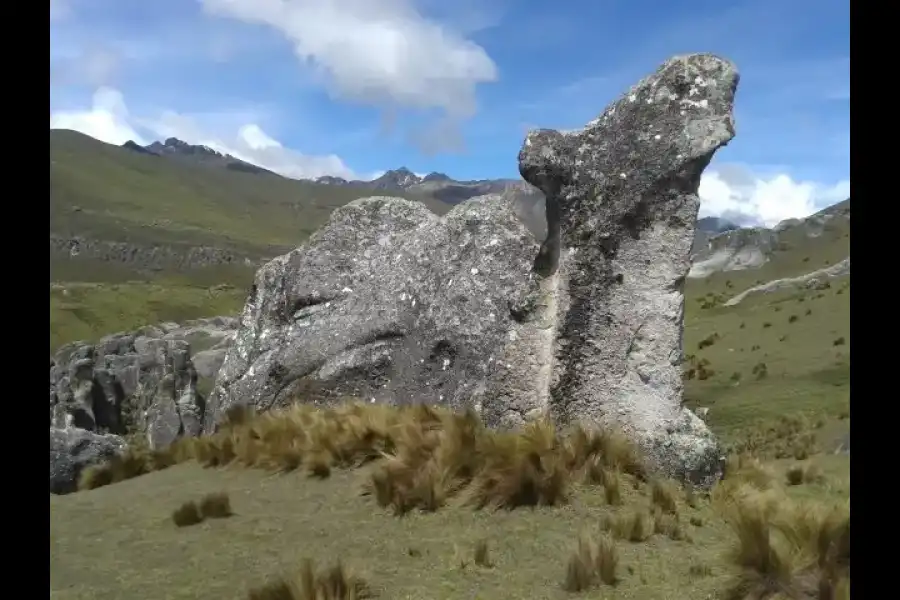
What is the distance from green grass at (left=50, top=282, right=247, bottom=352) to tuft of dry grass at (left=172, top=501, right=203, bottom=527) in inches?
3549

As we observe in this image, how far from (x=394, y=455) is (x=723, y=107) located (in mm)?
5846

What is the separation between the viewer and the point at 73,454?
12.7 metres

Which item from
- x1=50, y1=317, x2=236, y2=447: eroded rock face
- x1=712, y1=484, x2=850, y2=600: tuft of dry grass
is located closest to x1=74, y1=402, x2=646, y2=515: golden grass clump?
x1=712, y1=484, x2=850, y2=600: tuft of dry grass

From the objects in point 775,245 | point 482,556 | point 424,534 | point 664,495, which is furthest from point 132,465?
point 775,245

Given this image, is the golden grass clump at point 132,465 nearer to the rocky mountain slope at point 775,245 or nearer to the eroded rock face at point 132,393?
the eroded rock face at point 132,393

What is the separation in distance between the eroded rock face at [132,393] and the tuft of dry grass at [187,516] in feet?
61.3

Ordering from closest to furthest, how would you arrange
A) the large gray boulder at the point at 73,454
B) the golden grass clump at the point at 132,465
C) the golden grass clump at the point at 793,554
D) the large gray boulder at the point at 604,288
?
1. the golden grass clump at the point at 793,554
2. the large gray boulder at the point at 604,288
3. the golden grass clump at the point at 132,465
4. the large gray boulder at the point at 73,454

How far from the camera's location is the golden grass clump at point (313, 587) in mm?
5145

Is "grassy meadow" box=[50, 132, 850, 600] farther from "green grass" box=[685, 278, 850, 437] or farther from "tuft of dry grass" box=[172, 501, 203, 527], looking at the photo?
"green grass" box=[685, 278, 850, 437]

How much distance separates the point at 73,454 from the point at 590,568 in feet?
34.5

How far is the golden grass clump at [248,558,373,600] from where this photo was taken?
5145 millimetres

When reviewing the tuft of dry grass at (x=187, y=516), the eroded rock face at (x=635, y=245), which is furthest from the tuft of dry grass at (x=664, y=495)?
the tuft of dry grass at (x=187, y=516)

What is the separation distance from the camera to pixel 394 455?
29.5 feet
